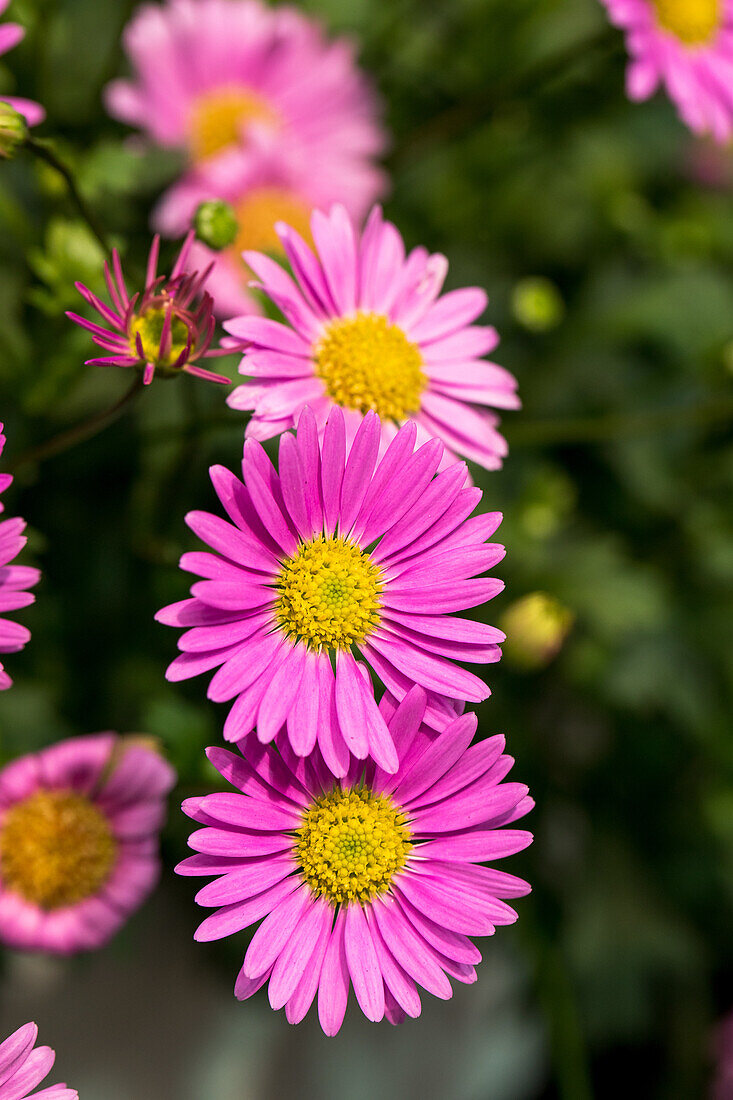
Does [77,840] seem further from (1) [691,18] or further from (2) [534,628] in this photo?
(1) [691,18]

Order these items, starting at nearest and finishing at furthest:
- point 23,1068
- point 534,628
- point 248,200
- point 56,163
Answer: point 23,1068, point 56,163, point 534,628, point 248,200

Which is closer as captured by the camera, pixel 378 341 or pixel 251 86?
pixel 378 341

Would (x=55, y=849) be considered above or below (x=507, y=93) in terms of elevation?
below

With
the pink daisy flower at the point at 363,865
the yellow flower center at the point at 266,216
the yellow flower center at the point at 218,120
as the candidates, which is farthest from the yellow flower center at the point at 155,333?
the yellow flower center at the point at 218,120

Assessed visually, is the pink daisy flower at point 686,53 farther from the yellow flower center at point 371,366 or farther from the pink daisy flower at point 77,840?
the pink daisy flower at point 77,840

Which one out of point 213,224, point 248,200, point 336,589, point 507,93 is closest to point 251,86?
point 248,200

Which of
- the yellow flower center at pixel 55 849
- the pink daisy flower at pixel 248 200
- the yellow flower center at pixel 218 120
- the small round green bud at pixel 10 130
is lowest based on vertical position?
the yellow flower center at pixel 55 849
